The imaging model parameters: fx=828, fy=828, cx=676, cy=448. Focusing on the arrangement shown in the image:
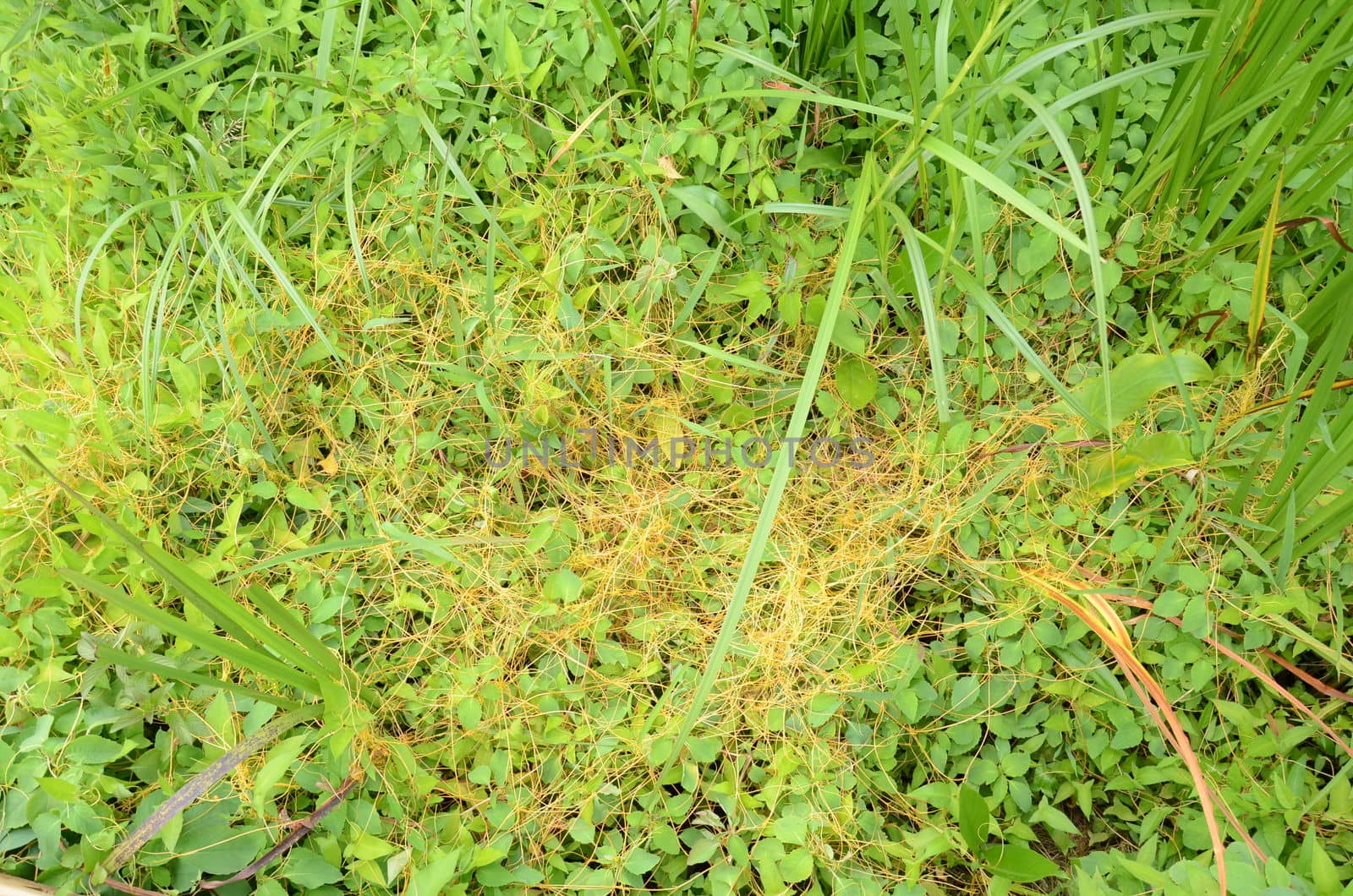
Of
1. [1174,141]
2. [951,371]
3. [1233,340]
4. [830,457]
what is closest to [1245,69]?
[1174,141]

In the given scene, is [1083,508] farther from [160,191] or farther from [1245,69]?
[160,191]

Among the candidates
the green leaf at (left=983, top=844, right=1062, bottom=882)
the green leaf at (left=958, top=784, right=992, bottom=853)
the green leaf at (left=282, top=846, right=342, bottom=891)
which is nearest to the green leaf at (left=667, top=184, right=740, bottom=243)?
the green leaf at (left=958, top=784, right=992, bottom=853)

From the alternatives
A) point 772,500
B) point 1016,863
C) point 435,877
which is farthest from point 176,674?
point 1016,863

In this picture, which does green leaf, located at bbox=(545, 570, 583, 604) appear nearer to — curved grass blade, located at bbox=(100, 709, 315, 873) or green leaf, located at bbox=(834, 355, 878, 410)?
curved grass blade, located at bbox=(100, 709, 315, 873)

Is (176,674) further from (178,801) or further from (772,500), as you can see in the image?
(772,500)

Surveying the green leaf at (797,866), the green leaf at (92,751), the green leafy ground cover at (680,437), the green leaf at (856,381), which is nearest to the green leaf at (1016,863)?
the green leafy ground cover at (680,437)

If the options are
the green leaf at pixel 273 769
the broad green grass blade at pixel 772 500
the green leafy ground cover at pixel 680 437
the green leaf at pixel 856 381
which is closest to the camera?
the broad green grass blade at pixel 772 500

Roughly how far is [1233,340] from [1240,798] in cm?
82

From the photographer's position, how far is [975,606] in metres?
1.52

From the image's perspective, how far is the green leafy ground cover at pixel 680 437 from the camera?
1342mm

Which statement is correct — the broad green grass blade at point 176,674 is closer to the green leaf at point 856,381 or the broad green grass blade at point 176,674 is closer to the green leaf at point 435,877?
the green leaf at point 435,877

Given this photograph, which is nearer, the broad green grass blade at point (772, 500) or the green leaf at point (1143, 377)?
the broad green grass blade at point (772, 500)

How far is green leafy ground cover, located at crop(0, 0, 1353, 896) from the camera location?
134 cm

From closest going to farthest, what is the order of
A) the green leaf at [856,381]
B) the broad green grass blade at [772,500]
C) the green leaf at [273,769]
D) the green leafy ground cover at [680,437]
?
the broad green grass blade at [772,500] < the green leaf at [273,769] < the green leafy ground cover at [680,437] < the green leaf at [856,381]
